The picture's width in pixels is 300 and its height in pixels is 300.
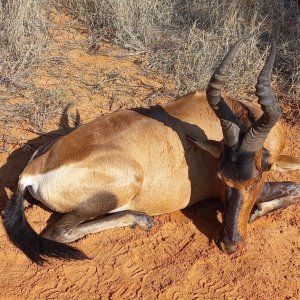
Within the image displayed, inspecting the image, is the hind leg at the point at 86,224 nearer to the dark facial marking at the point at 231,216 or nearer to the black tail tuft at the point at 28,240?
the black tail tuft at the point at 28,240

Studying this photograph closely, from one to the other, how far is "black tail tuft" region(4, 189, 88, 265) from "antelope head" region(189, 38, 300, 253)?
1.54 m

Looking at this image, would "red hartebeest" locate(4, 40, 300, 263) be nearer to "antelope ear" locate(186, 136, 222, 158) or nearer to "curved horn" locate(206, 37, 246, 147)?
"antelope ear" locate(186, 136, 222, 158)

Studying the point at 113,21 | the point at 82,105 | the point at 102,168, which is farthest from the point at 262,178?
the point at 113,21

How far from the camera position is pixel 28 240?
5.03 m

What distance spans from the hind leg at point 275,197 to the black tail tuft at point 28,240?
1.93m

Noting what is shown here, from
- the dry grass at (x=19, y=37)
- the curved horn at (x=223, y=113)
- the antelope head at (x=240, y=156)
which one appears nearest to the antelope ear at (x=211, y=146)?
the antelope head at (x=240, y=156)

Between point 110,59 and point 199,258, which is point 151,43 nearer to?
point 110,59

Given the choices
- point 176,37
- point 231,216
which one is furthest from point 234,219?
point 176,37

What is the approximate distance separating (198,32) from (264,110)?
186 inches

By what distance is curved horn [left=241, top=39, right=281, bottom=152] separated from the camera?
4242 mm

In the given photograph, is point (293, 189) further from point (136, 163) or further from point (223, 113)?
point (136, 163)

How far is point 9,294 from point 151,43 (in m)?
5.11

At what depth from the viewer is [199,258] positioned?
516 cm

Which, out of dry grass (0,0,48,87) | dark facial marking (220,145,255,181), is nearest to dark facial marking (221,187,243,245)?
dark facial marking (220,145,255,181)
